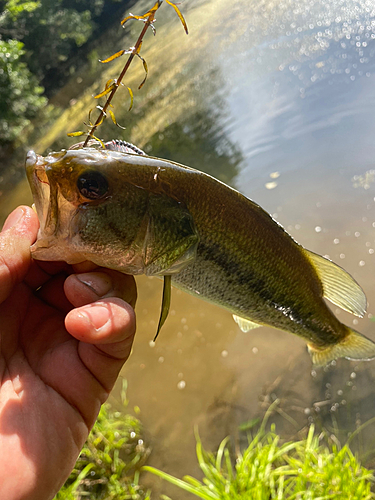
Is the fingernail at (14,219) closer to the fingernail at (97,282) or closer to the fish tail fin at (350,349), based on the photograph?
the fingernail at (97,282)

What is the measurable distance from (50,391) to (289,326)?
53.6 inches

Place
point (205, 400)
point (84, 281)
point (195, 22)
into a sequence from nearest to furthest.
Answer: point (84, 281), point (205, 400), point (195, 22)

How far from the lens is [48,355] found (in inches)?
63.3

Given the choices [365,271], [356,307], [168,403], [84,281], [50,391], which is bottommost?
[365,271]

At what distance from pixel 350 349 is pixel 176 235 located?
4.67 feet

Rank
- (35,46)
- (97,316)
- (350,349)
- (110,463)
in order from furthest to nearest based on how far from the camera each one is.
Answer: (35,46) → (110,463) → (350,349) → (97,316)

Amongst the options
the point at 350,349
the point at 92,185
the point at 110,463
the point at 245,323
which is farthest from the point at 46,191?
the point at 110,463

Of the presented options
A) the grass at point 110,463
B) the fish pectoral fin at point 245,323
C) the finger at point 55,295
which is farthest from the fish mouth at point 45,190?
the grass at point 110,463

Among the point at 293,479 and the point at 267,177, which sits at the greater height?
the point at 293,479

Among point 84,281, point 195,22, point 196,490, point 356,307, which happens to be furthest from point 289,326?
point 195,22

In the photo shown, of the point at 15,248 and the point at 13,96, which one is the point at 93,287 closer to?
the point at 15,248

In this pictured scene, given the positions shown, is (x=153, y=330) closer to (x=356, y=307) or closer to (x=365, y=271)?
(x=365, y=271)

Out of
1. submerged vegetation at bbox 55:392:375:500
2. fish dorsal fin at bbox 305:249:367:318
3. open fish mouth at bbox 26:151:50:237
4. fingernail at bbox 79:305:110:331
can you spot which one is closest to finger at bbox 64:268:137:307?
fingernail at bbox 79:305:110:331

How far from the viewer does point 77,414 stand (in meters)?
1.54
